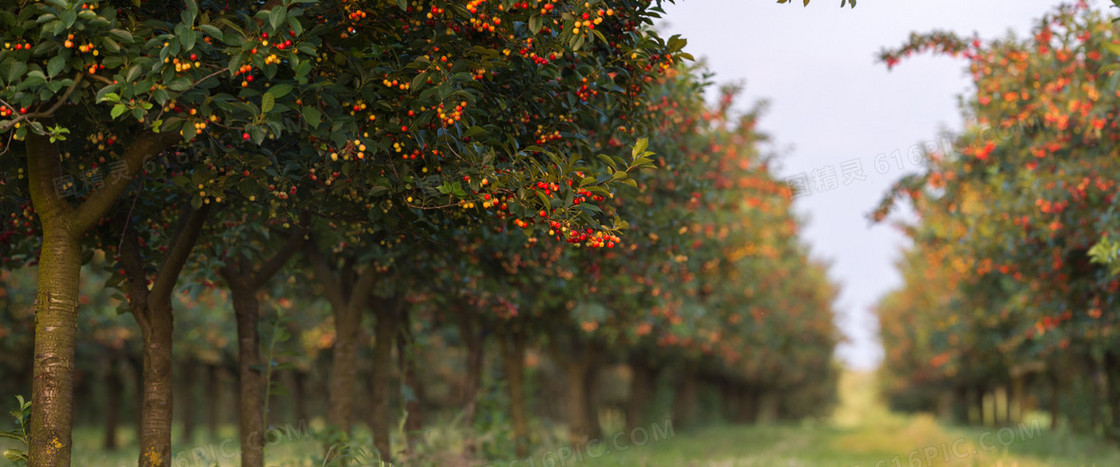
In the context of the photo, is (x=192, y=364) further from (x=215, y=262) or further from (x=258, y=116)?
(x=258, y=116)

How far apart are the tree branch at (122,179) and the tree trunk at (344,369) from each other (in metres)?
5.73

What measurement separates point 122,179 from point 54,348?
4.46 ft

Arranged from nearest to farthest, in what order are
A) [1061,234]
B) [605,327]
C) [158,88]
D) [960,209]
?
1. [158,88]
2. [1061,234]
3. [960,209]
4. [605,327]

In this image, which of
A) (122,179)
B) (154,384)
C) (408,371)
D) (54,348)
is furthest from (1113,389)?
(54,348)

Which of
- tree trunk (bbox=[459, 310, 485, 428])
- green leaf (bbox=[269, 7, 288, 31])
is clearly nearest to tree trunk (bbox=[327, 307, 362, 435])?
tree trunk (bbox=[459, 310, 485, 428])

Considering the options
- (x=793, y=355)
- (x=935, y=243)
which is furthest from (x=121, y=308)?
(x=793, y=355)

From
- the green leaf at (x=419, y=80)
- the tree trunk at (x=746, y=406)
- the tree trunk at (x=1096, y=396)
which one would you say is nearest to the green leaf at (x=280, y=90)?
the green leaf at (x=419, y=80)

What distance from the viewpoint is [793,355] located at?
4409 centimetres

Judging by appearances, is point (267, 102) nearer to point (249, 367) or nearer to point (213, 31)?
point (213, 31)

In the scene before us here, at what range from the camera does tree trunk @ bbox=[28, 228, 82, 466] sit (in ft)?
21.8

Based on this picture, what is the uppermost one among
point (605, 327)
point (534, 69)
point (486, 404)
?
point (534, 69)

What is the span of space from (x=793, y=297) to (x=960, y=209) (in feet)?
76.1

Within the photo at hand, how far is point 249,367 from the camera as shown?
10.0 meters

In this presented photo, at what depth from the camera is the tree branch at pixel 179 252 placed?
775 centimetres
